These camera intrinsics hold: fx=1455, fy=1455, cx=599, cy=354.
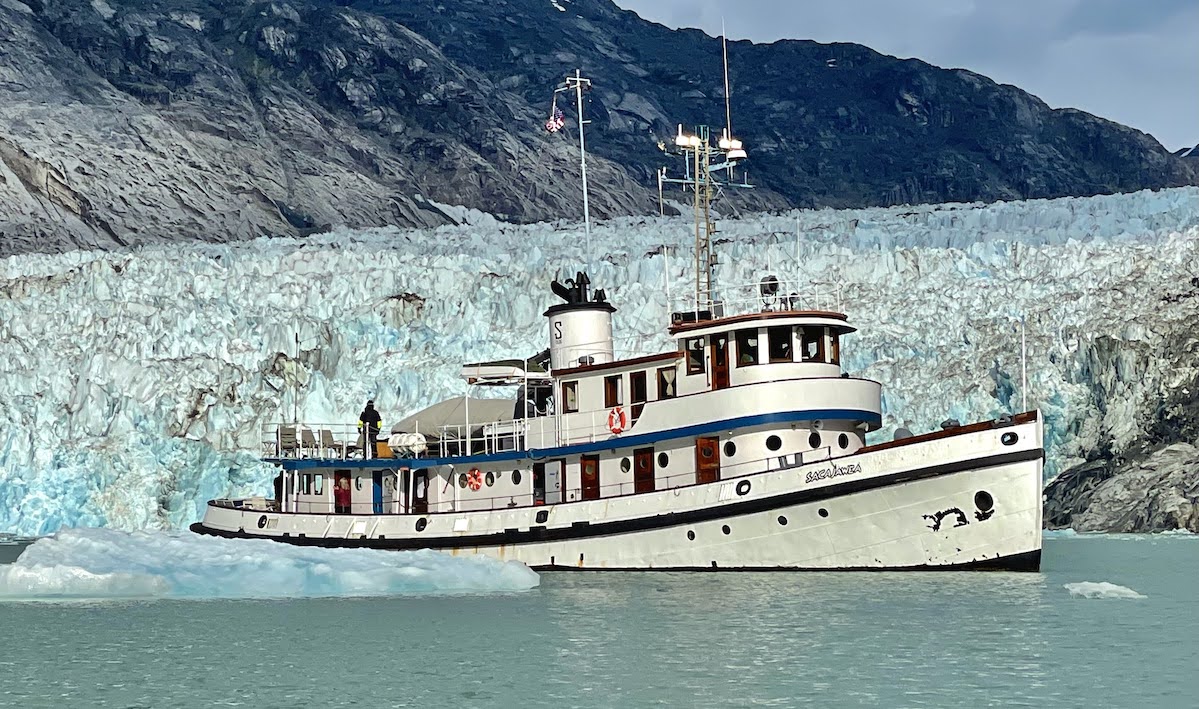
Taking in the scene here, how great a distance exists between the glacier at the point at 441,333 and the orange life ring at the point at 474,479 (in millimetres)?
7370

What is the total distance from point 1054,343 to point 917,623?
16.9m

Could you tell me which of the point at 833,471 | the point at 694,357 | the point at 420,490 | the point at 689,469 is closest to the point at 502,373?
the point at 420,490

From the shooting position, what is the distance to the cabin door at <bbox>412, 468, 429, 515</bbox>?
26.3m

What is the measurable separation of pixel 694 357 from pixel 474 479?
4967mm

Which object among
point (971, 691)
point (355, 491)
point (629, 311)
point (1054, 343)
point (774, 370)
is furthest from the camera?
point (629, 311)

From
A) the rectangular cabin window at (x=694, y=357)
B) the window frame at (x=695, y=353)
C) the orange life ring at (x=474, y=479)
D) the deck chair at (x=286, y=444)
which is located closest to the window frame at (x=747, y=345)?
the window frame at (x=695, y=353)

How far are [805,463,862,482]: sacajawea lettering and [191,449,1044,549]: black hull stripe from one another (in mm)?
154

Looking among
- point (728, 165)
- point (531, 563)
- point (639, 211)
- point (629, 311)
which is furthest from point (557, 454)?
point (639, 211)

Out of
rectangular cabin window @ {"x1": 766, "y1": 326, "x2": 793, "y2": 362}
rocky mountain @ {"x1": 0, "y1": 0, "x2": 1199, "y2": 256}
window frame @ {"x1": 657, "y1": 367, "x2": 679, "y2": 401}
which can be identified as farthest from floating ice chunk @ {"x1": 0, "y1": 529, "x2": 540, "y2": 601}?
rocky mountain @ {"x1": 0, "y1": 0, "x2": 1199, "y2": 256}

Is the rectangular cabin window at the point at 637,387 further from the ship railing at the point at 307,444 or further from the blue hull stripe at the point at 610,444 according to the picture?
the ship railing at the point at 307,444

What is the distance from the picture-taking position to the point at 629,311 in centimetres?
3547

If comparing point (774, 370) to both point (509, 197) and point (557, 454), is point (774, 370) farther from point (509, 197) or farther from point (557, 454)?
point (509, 197)

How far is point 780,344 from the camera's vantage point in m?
22.6

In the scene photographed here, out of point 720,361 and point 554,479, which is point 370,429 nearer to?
point 554,479
